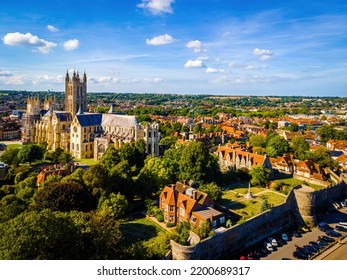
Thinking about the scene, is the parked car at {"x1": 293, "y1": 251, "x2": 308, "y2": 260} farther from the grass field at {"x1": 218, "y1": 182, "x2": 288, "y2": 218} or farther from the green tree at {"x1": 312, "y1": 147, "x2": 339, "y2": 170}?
the green tree at {"x1": 312, "y1": 147, "x2": 339, "y2": 170}

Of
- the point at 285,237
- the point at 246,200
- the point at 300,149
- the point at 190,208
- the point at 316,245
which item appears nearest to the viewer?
the point at 316,245

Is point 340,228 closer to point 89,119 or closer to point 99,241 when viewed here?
point 99,241

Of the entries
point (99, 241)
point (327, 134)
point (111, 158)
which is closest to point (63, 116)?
point (111, 158)

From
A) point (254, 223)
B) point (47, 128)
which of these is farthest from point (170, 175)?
point (47, 128)

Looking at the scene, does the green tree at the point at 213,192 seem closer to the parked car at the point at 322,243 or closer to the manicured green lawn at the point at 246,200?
the manicured green lawn at the point at 246,200

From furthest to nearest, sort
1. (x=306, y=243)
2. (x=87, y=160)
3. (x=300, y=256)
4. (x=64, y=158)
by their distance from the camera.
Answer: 1. (x=87, y=160)
2. (x=64, y=158)
3. (x=306, y=243)
4. (x=300, y=256)

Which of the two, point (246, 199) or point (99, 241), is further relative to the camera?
point (246, 199)

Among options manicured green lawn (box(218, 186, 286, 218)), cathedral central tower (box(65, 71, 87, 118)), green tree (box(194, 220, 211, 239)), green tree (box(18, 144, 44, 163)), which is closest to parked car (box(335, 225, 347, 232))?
manicured green lawn (box(218, 186, 286, 218))

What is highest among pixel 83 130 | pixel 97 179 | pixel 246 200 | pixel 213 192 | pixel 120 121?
pixel 120 121
